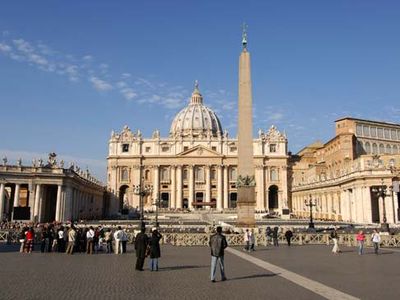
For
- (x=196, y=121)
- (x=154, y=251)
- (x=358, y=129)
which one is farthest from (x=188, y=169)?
(x=154, y=251)

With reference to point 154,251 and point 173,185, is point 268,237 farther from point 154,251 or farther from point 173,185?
point 173,185

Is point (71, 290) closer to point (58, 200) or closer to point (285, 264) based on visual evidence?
point (285, 264)

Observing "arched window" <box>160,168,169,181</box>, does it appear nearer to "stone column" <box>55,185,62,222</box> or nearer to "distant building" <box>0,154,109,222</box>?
"distant building" <box>0,154,109,222</box>

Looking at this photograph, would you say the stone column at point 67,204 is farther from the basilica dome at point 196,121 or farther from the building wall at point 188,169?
the basilica dome at point 196,121

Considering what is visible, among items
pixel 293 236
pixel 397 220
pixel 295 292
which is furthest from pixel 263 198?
pixel 295 292

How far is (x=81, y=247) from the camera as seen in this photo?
19.5m

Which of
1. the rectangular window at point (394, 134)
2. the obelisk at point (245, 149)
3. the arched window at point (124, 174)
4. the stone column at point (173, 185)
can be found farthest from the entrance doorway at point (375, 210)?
the arched window at point (124, 174)

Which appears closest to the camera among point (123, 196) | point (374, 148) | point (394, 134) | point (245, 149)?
point (245, 149)

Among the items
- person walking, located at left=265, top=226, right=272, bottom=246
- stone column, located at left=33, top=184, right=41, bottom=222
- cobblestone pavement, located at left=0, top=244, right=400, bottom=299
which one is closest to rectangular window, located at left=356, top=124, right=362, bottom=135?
stone column, located at left=33, top=184, right=41, bottom=222

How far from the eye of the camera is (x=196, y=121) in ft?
411

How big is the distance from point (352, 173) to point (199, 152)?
45551mm

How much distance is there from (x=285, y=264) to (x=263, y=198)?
263 ft

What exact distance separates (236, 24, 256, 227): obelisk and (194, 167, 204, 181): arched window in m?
70.1

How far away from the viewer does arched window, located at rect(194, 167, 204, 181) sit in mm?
95312
